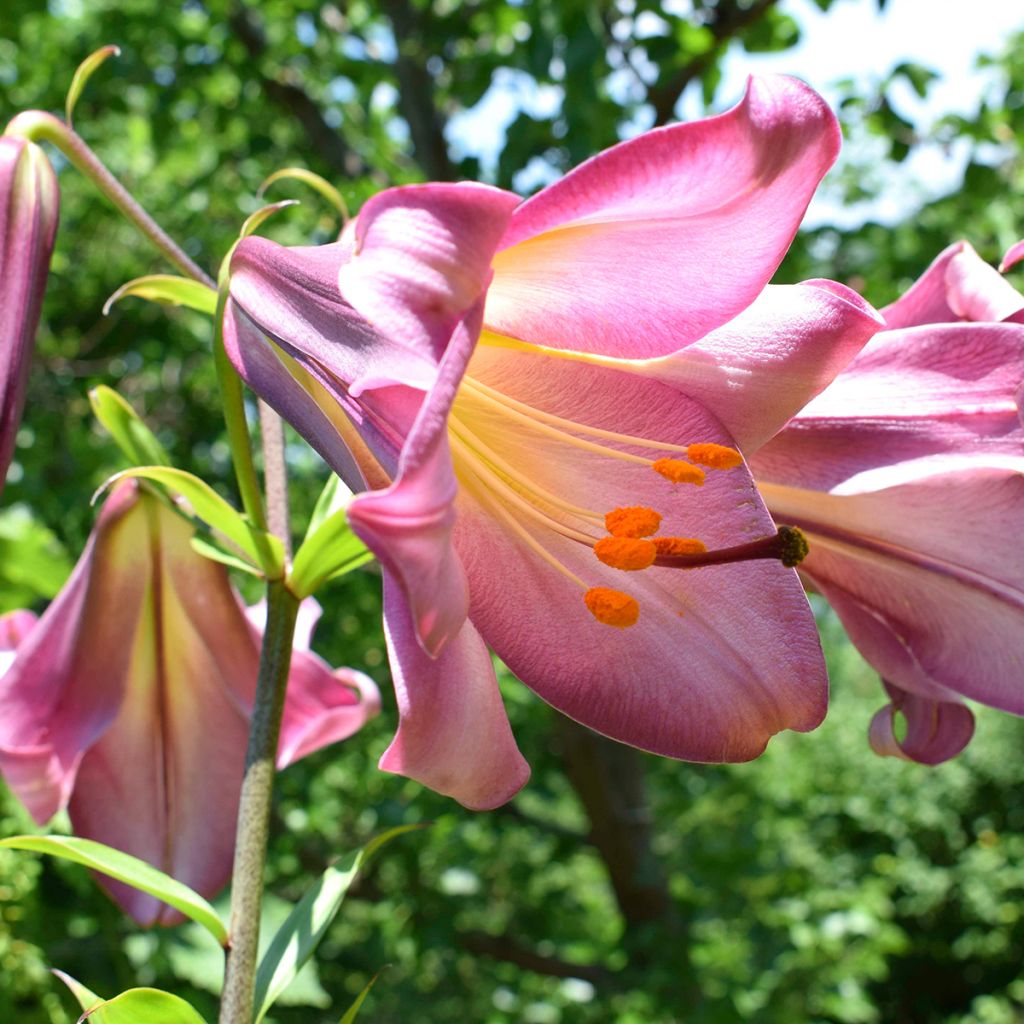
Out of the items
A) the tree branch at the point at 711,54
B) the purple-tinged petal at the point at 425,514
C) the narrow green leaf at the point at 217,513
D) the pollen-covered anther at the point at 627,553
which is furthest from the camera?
the tree branch at the point at 711,54

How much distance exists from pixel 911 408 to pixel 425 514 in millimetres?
304

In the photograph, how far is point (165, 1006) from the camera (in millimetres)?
491

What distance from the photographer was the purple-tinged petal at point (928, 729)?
60cm

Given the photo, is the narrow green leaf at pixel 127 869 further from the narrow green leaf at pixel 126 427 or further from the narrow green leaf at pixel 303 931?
the narrow green leaf at pixel 126 427

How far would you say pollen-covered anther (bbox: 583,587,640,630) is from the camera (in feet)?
1.55

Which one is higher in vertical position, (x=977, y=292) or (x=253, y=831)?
(x=977, y=292)

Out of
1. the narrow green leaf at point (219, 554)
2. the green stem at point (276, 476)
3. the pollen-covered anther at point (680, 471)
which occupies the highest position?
the pollen-covered anther at point (680, 471)

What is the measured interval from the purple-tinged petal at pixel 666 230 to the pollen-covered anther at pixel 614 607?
0.34ft

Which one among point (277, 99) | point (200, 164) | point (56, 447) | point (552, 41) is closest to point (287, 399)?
point (552, 41)

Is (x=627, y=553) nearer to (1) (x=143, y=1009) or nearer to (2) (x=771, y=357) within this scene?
(2) (x=771, y=357)

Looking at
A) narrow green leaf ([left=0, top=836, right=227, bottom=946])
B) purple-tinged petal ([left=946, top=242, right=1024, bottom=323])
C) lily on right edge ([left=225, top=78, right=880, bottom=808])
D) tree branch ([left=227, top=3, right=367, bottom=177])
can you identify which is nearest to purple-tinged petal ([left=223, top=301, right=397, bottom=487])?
lily on right edge ([left=225, top=78, right=880, bottom=808])

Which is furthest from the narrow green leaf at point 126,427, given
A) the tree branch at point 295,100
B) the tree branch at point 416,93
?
the tree branch at point 295,100

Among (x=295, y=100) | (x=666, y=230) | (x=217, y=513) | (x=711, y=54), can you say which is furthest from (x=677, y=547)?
(x=295, y=100)

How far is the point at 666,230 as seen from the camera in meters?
0.45
